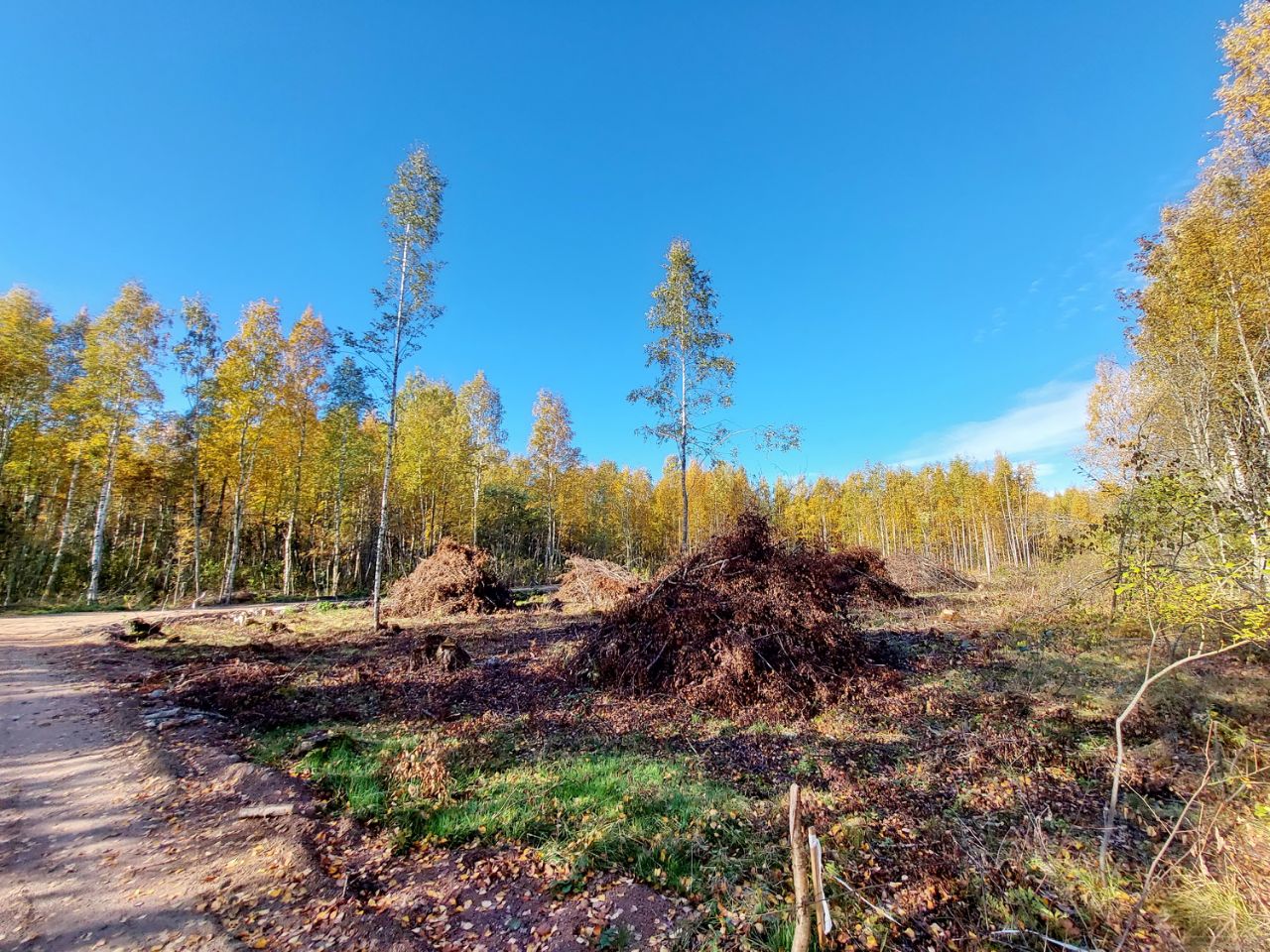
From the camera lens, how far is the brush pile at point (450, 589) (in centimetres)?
1596

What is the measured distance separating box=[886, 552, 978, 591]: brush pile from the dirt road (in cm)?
2317

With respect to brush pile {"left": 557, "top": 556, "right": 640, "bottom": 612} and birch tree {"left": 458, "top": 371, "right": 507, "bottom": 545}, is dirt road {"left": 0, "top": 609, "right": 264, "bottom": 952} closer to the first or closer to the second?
brush pile {"left": 557, "top": 556, "right": 640, "bottom": 612}

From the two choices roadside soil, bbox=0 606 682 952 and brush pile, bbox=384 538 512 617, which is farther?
brush pile, bbox=384 538 512 617

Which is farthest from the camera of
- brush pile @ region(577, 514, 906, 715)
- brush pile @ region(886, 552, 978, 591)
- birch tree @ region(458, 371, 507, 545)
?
birch tree @ region(458, 371, 507, 545)

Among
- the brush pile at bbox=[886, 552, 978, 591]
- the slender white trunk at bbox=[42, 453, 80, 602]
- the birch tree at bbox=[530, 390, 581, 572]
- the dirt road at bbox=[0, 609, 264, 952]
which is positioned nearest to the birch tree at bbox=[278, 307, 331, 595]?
the slender white trunk at bbox=[42, 453, 80, 602]

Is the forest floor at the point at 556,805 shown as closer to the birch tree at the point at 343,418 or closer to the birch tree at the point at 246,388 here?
the birch tree at the point at 343,418

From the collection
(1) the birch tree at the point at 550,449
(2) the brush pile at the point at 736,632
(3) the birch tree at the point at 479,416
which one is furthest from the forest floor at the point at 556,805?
(1) the birch tree at the point at 550,449

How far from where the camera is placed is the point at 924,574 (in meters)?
22.3

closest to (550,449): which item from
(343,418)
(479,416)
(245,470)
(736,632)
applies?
(479,416)

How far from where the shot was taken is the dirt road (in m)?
2.60

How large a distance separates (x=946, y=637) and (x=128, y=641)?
18.0 m

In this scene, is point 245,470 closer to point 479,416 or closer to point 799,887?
point 479,416

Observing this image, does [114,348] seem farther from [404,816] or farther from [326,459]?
[404,816]

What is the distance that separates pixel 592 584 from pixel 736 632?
1057 centimetres
